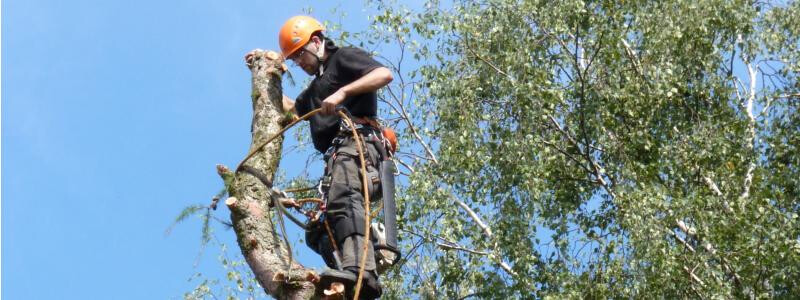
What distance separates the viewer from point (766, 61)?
1475 cm

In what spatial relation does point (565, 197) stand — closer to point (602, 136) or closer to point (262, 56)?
point (602, 136)

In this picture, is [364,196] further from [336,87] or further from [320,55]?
[320,55]

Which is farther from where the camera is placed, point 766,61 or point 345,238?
point 766,61

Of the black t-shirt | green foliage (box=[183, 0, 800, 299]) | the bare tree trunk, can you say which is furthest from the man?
green foliage (box=[183, 0, 800, 299])

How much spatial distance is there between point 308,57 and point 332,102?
524 millimetres

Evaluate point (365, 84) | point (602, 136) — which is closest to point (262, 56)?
point (365, 84)

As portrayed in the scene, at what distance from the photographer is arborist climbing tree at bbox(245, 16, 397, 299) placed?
565 centimetres

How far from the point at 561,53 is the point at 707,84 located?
1.72 metres

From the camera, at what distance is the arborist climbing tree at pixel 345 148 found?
18.5 ft

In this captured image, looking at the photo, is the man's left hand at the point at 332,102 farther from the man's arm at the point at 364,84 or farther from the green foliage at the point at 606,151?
the green foliage at the point at 606,151

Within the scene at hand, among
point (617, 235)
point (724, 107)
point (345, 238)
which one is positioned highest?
point (724, 107)

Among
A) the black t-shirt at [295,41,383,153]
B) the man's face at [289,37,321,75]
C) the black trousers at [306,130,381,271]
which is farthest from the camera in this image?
the man's face at [289,37,321,75]

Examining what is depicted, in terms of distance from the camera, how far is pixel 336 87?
6363 mm

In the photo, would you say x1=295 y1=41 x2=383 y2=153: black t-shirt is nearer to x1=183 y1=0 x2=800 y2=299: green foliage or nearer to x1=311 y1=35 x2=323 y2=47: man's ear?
x1=311 y1=35 x2=323 y2=47: man's ear
